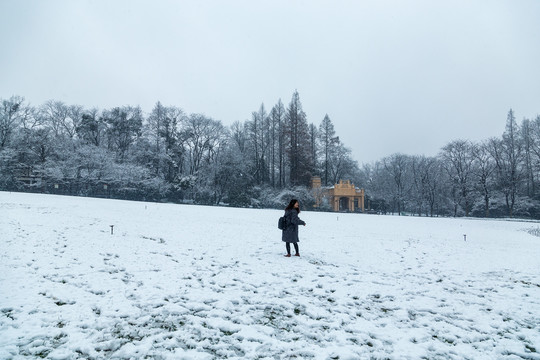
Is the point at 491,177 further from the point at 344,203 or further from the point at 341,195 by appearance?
the point at 341,195

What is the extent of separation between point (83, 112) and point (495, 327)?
54.6m

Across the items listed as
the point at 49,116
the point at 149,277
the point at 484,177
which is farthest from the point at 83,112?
the point at 484,177

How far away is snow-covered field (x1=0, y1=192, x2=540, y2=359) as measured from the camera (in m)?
3.63

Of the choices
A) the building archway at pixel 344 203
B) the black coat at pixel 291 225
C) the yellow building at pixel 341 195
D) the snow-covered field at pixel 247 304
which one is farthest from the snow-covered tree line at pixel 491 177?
the black coat at pixel 291 225

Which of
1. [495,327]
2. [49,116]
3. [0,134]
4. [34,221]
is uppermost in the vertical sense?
[49,116]

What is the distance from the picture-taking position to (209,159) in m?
48.8

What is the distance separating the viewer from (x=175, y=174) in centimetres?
4528

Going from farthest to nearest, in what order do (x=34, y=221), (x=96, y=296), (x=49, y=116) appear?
(x=49, y=116) < (x=34, y=221) < (x=96, y=296)

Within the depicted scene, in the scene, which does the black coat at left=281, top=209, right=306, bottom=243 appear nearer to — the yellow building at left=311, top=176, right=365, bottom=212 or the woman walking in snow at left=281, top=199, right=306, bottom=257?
the woman walking in snow at left=281, top=199, right=306, bottom=257

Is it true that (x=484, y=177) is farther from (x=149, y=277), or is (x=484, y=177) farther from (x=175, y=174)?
(x=149, y=277)

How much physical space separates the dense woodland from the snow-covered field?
32.0m

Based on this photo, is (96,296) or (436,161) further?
(436,161)

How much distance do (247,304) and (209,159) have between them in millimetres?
45213

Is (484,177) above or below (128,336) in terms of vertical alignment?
above
